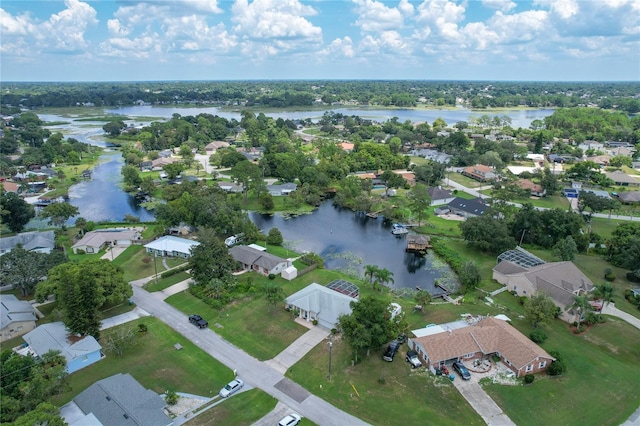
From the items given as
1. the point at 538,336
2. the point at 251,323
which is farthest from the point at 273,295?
the point at 538,336

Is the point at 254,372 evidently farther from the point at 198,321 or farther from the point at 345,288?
the point at 345,288

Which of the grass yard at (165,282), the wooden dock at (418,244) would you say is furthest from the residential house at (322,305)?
the wooden dock at (418,244)

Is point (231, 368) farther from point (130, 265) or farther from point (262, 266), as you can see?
point (130, 265)

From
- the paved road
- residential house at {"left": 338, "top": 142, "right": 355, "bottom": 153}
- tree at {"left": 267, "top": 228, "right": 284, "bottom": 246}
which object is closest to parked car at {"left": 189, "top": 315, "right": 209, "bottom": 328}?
the paved road

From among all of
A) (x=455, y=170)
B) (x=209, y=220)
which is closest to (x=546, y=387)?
(x=209, y=220)

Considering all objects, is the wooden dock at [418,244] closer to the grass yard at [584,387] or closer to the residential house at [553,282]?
the residential house at [553,282]

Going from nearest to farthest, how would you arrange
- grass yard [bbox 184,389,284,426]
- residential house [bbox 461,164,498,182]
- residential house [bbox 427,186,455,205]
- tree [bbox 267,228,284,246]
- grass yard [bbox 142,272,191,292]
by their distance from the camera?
grass yard [bbox 184,389,284,426]
grass yard [bbox 142,272,191,292]
tree [bbox 267,228,284,246]
residential house [bbox 427,186,455,205]
residential house [bbox 461,164,498,182]

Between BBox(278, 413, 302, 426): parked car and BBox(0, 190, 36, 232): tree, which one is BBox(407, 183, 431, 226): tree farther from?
BBox(0, 190, 36, 232): tree
